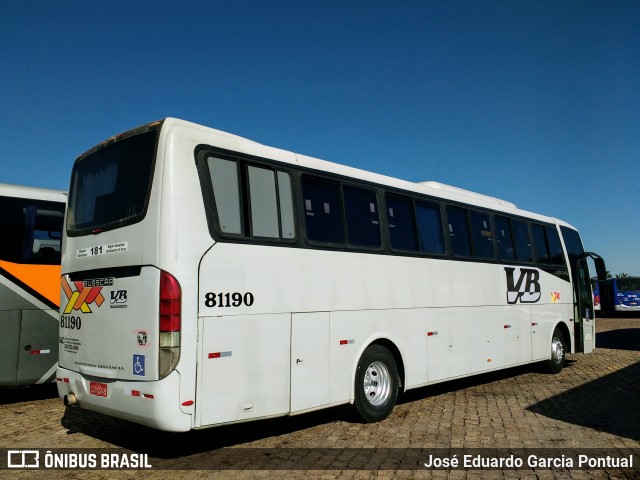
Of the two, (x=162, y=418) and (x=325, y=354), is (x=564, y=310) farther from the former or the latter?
(x=162, y=418)

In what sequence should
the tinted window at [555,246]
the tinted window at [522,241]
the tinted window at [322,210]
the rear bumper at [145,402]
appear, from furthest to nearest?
the tinted window at [555,246] → the tinted window at [522,241] → the tinted window at [322,210] → the rear bumper at [145,402]

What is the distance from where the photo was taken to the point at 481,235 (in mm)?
10422

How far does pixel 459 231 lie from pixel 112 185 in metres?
6.02

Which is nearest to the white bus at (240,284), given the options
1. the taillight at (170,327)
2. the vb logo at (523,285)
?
the taillight at (170,327)

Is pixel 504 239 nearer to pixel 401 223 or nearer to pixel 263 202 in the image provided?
pixel 401 223

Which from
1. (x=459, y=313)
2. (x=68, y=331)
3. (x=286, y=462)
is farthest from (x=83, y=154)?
(x=459, y=313)

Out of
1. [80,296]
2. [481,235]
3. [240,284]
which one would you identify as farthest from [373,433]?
[481,235]

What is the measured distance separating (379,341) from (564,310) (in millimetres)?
7222

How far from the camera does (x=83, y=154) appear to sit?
717 cm

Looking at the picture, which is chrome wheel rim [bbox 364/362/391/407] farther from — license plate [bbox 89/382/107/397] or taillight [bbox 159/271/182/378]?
license plate [bbox 89/382/107/397]

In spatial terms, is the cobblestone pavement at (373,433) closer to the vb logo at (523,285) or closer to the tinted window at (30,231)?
the vb logo at (523,285)

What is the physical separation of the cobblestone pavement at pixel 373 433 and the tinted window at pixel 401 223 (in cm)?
257

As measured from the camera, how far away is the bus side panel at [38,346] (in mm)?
8781

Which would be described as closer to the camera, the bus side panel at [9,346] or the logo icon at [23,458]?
the logo icon at [23,458]
